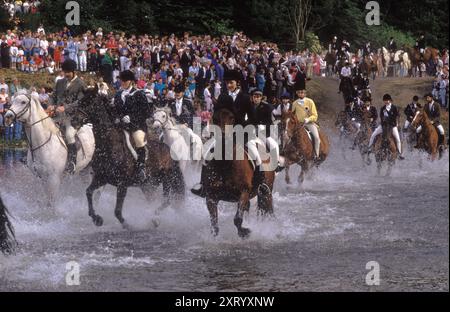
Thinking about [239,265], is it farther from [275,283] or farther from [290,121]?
[290,121]

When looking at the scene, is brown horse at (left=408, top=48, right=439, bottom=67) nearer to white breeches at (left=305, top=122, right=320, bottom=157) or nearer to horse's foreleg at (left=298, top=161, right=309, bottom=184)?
white breeches at (left=305, top=122, right=320, bottom=157)

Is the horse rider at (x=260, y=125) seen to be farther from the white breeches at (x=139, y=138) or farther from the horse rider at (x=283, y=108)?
the horse rider at (x=283, y=108)

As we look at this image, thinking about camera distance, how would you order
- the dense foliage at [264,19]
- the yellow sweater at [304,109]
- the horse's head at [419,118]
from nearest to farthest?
the yellow sweater at [304,109] → the horse's head at [419,118] → the dense foliage at [264,19]

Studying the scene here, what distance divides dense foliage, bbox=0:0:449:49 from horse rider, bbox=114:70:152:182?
1091 inches

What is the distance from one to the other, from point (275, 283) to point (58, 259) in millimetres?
3090

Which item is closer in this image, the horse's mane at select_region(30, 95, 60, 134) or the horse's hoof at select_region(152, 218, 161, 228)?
the horse's hoof at select_region(152, 218, 161, 228)

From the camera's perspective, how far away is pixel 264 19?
2078 inches

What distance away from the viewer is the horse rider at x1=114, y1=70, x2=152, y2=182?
17078 millimetres

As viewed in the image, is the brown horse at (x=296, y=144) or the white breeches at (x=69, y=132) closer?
the white breeches at (x=69, y=132)

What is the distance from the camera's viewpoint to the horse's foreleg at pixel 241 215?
15.0m

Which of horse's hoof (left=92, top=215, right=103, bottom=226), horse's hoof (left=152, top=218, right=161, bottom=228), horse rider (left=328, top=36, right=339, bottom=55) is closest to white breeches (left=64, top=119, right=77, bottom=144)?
horse's hoof (left=92, top=215, right=103, bottom=226)

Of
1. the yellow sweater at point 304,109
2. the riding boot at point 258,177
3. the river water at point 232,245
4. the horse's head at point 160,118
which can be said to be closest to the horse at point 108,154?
the river water at point 232,245

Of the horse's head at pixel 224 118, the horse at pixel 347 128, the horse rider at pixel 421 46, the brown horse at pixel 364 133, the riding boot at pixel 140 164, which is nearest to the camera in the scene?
the horse's head at pixel 224 118

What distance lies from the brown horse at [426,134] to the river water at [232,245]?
6232 mm
